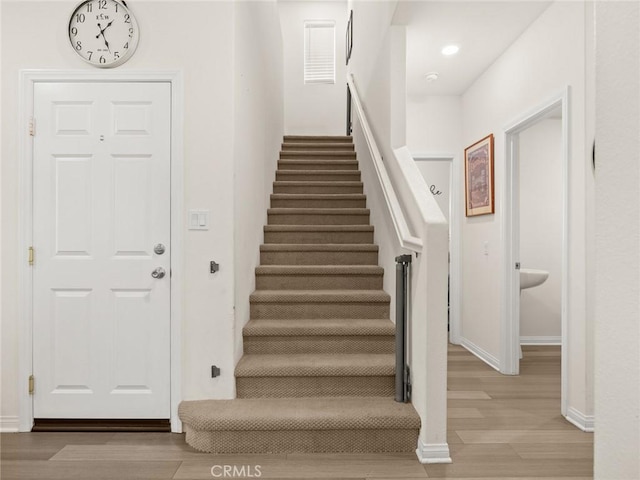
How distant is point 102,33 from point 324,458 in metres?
2.63

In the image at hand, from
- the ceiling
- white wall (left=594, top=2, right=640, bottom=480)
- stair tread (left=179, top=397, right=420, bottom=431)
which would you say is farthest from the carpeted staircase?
white wall (left=594, top=2, right=640, bottom=480)

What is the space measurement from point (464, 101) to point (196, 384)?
3733mm

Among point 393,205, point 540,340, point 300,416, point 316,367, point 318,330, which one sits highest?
point 393,205

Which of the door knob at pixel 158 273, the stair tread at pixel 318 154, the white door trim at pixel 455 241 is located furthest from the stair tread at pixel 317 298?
the stair tread at pixel 318 154

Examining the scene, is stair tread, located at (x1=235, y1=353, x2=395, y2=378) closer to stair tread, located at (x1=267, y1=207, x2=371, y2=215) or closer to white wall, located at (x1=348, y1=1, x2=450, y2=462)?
white wall, located at (x1=348, y1=1, x2=450, y2=462)

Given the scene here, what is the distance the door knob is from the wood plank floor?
896 mm

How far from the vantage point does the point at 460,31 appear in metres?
2.96

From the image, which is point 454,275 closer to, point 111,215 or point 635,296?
point 111,215

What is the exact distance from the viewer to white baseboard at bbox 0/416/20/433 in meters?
2.37

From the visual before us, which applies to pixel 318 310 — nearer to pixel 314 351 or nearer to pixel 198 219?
pixel 314 351

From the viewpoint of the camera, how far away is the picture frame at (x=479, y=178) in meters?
3.67

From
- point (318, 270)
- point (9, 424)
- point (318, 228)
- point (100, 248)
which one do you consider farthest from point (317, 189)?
point (9, 424)

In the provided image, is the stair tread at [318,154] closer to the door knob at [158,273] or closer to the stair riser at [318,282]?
the stair riser at [318,282]

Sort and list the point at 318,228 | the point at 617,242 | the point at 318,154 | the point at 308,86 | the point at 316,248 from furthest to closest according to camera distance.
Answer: the point at 308,86 < the point at 318,154 < the point at 318,228 < the point at 316,248 < the point at 617,242
